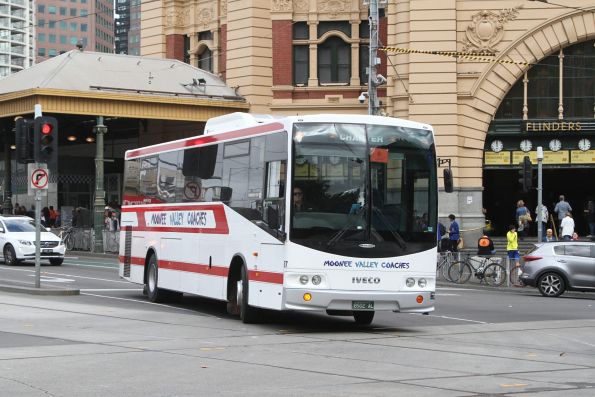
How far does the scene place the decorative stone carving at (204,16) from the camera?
53094mm

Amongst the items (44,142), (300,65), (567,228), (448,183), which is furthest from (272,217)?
(300,65)

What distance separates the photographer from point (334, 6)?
163 feet

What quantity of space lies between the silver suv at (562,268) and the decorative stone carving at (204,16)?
27.3 m

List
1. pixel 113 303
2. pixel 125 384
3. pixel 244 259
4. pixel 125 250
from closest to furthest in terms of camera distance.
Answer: pixel 125 384 < pixel 244 259 < pixel 113 303 < pixel 125 250

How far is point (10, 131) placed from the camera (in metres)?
54.7

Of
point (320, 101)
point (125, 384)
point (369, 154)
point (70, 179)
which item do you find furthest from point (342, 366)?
point (70, 179)

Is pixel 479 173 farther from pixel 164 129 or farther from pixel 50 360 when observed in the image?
pixel 50 360

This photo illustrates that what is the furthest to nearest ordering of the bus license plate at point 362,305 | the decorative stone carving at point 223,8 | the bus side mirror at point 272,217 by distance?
the decorative stone carving at point 223,8 < the bus side mirror at point 272,217 < the bus license plate at point 362,305

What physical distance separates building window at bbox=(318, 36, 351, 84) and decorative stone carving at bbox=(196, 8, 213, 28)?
6043 mm

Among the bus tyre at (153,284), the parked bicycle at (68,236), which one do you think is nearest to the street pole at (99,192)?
the parked bicycle at (68,236)

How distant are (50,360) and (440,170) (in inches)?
1289

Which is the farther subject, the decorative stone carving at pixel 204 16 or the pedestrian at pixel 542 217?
the decorative stone carving at pixel 204 16

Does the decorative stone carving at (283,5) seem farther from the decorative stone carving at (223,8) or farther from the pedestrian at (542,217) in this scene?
the pedestrian at (542,217)

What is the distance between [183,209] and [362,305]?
17.9ft
